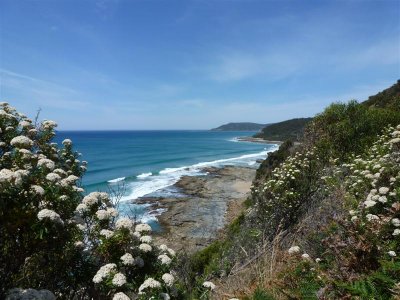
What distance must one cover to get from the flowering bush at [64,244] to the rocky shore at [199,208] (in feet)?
46.9

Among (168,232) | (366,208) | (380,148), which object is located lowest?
(168,232)

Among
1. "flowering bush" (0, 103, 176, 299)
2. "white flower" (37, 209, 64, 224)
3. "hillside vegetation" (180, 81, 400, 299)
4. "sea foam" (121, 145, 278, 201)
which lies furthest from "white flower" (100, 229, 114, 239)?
"sea foam" (121, 145, 278, 201)

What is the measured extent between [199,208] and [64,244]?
93.8 ft

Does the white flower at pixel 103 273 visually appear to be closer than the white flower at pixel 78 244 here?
Yes

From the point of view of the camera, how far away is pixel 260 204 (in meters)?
13.4

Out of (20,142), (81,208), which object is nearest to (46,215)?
(81,208)

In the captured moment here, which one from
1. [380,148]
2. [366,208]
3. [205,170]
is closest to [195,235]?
[380,148]

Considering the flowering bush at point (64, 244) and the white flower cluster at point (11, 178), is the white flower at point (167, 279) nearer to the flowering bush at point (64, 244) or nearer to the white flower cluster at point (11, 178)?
the flowering bush at point (64, 244)

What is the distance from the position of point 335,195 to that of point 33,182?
7.16 meters

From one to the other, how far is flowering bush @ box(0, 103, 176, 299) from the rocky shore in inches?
562

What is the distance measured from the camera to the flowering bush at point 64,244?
3582 mm

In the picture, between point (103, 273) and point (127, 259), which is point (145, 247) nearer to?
point (127, 259)

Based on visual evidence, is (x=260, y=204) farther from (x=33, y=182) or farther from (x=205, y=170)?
(x=205, y=170)

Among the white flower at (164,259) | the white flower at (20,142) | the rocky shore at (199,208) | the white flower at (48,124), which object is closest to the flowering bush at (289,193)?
the rocky shore at (199,208)
